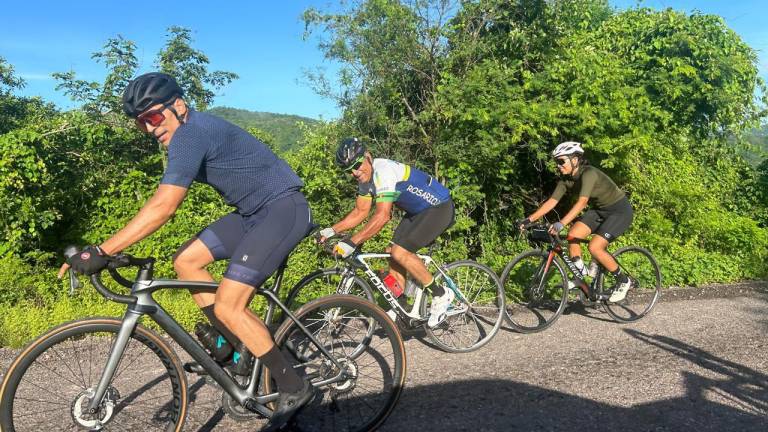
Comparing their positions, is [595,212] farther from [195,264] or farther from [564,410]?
[195,264]

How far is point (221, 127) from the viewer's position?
305 cm

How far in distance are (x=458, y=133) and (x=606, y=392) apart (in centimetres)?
526

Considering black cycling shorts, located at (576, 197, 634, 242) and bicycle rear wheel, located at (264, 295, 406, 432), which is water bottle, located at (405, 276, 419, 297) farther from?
black cycling shorts, located at (576, 197, 634, 242)

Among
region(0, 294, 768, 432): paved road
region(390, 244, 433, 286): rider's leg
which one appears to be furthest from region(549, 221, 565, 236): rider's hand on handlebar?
region(390, 244, 433, 286): rider's leg

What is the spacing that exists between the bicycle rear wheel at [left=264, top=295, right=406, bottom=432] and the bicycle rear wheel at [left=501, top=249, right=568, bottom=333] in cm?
270

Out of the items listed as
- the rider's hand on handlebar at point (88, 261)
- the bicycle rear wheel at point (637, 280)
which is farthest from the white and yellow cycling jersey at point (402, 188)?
the bicycle rear wheel at point (637, 280)

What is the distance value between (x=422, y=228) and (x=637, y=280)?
3328 mm

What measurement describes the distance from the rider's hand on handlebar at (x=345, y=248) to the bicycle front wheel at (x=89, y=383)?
1833mm

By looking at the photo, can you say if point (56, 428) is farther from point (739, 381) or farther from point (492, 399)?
point (739, 381)

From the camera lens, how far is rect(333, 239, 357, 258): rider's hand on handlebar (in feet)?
15.1

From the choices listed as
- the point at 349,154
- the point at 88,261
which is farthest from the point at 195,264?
the point at 349,154

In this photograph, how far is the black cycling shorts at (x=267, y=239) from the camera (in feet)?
10.1

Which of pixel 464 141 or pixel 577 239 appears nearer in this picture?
pixel 577 239

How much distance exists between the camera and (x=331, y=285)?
16.8ft
